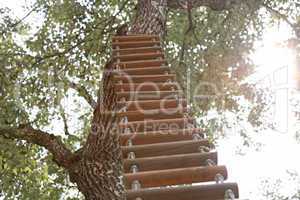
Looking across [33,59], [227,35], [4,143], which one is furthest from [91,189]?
[227,35]

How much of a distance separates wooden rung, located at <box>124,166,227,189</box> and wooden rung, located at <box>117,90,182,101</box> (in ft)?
4.18

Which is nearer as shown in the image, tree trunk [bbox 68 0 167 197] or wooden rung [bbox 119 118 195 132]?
wooden rung [bbox 119 118 195 132]

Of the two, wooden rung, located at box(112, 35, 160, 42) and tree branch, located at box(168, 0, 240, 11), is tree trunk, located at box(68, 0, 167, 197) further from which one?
tree branch, located at box(168, 0, 240, 11)

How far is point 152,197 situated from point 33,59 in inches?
216

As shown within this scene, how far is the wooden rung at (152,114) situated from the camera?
11.7ft

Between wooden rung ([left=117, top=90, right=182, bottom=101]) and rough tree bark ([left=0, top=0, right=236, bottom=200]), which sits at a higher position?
wooden rung ([left=117, top=90, right=182, bottom=101])

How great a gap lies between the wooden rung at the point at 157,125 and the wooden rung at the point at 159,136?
0.13 meters

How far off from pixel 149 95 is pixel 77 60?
14.5 ft

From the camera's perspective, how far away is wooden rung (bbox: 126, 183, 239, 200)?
2.43 meters

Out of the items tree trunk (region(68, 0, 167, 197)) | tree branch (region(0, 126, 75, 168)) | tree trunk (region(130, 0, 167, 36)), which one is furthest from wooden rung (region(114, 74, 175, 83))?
tree trunk (region(130, 0, 167, 36))

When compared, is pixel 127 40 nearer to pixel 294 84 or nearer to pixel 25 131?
pixel 25 131

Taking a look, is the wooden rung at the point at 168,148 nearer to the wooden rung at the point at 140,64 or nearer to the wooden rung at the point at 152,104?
the wooden rung at the point at 152,104

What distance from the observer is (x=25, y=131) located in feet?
17.3

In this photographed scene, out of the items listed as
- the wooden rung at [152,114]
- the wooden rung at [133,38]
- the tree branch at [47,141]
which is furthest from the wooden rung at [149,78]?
the tree branch at [47,141]
